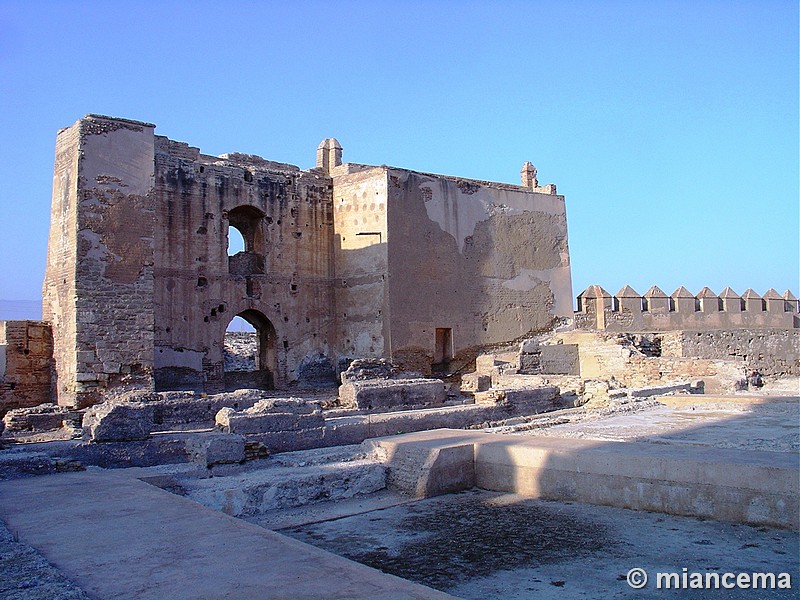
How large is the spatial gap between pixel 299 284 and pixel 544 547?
14178 millimetres

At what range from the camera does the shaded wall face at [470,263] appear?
18.6 m

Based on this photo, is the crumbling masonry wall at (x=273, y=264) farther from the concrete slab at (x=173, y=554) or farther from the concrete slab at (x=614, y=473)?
the concrete slab at (x=173, y=554)

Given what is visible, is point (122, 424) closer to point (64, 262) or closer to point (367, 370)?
point (64, 262)

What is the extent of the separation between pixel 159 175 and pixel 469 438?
11435 mm

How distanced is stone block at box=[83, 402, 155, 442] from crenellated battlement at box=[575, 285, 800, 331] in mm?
15664

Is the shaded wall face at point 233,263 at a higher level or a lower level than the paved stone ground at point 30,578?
higher

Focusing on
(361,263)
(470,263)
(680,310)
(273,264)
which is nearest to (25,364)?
(273,264)

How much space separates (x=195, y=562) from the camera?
348cm

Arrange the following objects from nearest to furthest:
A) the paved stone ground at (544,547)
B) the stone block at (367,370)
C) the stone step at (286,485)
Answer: the paved stone ground at (544,547) → the stone step at (286,485) → the stone block at (367,370)

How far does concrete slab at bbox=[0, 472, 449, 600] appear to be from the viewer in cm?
308

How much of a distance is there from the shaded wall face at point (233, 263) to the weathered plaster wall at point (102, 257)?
2245 mm

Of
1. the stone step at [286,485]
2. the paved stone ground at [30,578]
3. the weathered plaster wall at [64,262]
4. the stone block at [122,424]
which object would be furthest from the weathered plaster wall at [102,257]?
the paved stone ground at [30,578]

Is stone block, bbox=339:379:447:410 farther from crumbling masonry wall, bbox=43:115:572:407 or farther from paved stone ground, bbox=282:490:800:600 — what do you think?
paved stone ground, bbox=282:490:800:600

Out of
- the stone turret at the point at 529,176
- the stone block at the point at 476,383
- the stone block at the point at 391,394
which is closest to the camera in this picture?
the stone block at the point at 391,394
